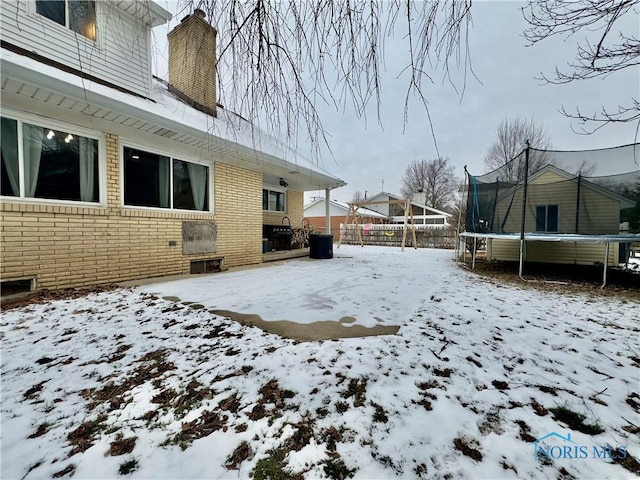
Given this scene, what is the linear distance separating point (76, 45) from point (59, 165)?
2388 millimetres

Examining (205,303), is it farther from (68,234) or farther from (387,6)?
(387,6)

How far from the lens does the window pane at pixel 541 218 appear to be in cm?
771

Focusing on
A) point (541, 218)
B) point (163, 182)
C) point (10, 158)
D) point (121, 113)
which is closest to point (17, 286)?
point (10, 158)

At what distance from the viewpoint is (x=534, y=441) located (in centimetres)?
141

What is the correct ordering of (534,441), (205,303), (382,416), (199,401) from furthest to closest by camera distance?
(205,303)
(199,401)
(382,416)
(534,441)

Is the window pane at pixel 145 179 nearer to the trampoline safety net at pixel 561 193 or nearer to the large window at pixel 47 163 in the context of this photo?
the large window at pixel 47 163

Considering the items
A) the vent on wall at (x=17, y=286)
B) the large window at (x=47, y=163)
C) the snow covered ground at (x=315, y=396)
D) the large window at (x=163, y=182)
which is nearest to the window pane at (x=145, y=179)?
the large window at (x=163, y=182)

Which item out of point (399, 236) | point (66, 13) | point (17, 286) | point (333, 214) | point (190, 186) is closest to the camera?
point (17, 286)

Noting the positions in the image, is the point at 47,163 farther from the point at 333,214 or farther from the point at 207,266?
the point at 333,214

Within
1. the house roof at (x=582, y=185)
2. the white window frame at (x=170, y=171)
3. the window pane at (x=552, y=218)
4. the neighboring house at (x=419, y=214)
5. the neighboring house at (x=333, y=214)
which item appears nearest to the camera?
the white window frame at (x=170, y=171)

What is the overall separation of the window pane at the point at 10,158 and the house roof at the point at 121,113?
0.29 metres

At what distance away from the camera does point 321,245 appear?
9328 millimetres

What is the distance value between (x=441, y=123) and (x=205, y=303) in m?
3.54

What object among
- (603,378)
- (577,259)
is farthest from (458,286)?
(577,259)
